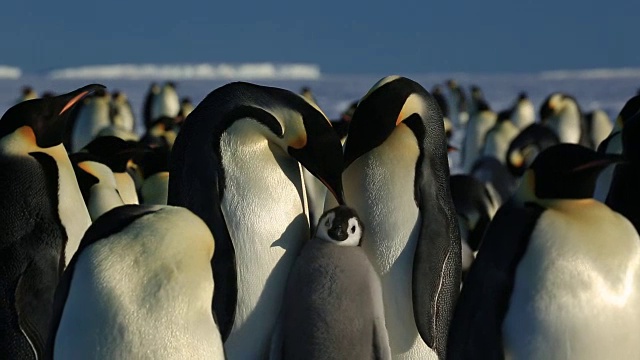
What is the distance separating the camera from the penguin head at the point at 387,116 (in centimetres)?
439

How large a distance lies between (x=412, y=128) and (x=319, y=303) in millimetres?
1006

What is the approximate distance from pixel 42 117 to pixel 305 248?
1.14 metres

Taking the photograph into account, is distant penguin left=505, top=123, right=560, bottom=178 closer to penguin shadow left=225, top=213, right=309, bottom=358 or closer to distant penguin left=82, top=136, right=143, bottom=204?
distant penguin left=82, top=136, right=143, bottom=204

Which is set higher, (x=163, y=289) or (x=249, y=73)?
(x=163, y=289)

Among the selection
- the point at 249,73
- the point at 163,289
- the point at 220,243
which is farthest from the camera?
the point at 249,73

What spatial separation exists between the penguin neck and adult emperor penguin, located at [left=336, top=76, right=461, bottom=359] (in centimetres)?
99

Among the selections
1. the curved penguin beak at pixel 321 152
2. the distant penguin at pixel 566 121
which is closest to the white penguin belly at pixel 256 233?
the curved penguin beak at pixel 321 152

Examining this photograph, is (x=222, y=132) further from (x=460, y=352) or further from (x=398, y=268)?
(x=460, y=352)

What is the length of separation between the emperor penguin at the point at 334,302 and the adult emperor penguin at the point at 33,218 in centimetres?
86

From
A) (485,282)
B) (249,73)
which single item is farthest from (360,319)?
(249,73)

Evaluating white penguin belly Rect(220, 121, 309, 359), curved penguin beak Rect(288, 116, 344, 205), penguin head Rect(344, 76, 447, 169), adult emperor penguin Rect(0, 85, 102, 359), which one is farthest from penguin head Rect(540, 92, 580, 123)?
adult emperor penguin Rect(0, 85, 102, 359)

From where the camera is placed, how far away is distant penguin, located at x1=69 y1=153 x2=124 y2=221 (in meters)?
5.07

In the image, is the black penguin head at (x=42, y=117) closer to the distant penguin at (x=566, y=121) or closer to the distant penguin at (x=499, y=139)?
the distant penguin at (x=499, y=139)

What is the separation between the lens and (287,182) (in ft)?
13.6
